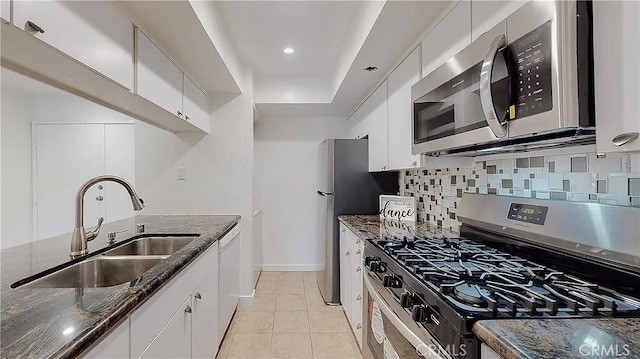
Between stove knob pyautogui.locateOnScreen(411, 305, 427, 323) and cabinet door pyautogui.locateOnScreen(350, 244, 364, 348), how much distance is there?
110 centimetres

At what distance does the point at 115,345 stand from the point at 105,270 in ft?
2.74

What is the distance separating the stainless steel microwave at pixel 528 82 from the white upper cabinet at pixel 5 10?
4.63ft

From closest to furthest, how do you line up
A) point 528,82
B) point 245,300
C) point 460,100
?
point 528,82 < point 460,100 < point 245,300

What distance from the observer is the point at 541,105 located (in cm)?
90

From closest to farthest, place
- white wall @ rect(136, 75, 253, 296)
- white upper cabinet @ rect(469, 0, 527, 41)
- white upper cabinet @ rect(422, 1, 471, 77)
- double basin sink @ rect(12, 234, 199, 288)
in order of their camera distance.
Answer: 1. white upper cabinet @ rect(469, 0, 527, 41)
2. double basin sink @ rect(12, 234, 199, 288)
3. white upper cabinet @ rect(422, 1, 471, 77)
4. white wall @ rect(136, 75, 253, 296)

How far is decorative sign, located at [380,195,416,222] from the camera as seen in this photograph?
2.56 m

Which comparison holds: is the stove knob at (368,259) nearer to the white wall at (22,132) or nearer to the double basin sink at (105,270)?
the double basin sink at (105,270)

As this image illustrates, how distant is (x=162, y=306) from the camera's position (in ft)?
3.93

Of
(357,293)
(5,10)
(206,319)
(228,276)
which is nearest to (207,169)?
(228,276)

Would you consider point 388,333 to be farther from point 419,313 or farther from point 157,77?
point 157,77

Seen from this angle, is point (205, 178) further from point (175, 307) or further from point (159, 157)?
point (175, 307)

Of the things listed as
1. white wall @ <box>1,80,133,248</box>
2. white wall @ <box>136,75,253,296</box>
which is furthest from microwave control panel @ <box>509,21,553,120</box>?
white wall @ <box>1,80,133,248</box>

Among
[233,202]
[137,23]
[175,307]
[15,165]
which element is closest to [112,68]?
[137,23]

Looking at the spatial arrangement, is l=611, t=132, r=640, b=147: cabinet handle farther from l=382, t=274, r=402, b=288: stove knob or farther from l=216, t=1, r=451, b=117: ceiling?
l=216, t=1, r=451, b=117: ceiling
